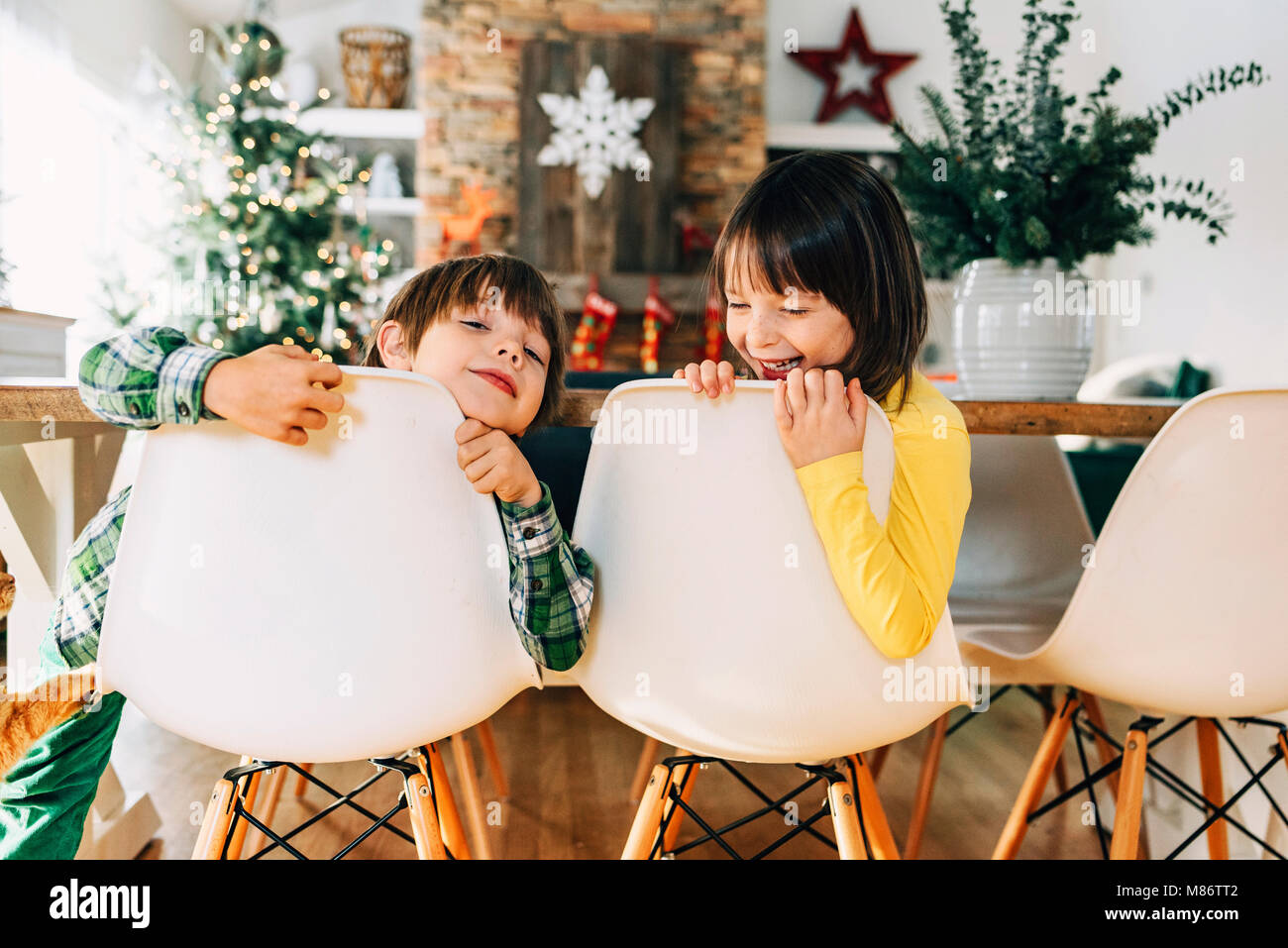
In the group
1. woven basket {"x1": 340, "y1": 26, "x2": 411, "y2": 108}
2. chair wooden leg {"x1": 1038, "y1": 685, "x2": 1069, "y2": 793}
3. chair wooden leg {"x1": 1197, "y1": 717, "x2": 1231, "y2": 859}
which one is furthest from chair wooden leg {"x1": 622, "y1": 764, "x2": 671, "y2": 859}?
woven basket {"x1": 340, "y1": 26, "x2": 411, "y2": 108}

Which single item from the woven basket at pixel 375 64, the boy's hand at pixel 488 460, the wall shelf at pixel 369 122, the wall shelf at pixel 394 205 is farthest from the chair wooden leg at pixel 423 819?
the woven basket at pixel 375 64

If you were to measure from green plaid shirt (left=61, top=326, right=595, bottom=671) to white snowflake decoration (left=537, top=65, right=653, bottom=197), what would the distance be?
4240 millimetres

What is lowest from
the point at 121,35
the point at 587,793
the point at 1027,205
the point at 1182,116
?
the point at 587,793

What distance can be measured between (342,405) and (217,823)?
1.65 feet

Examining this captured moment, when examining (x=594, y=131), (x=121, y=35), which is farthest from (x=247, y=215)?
(x=594, y=131)

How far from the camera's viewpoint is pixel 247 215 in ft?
A: 12.6

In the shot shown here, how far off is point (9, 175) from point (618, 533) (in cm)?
400

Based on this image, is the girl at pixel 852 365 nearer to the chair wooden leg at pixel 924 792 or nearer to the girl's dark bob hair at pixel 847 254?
the girl's dark bob hair at pixel 847 254

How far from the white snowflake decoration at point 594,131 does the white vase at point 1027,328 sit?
363cm

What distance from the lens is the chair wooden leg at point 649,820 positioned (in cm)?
97

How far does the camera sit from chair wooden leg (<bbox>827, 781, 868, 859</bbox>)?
96cm

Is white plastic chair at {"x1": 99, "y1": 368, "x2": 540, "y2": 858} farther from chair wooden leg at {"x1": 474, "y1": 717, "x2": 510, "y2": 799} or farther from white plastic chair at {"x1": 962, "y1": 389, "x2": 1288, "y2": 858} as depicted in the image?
chair wooden leg at {"x1": 474, "y1": 717, "x2": 510, "y2": 799}

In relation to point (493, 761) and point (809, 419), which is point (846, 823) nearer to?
point (809, 419)

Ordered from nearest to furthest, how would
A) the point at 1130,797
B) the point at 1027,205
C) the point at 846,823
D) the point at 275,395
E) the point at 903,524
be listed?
1. the point at 275,395
2. the point at 903,524
3. the point at 846,823
4. the point at 1130,797
5. the point at 1027,205
